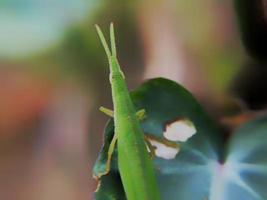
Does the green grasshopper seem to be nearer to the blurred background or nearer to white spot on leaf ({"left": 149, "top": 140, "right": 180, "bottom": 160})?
white spot on leaf ({"left": 149, "top": 140, "right": 180, "bottom": 160})

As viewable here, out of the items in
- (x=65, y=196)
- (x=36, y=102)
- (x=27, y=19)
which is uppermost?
(x=27, y=19)

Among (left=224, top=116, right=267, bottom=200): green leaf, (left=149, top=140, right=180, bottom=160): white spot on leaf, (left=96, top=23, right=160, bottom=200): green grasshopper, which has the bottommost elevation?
(left=224, top=116, right=267, bottom=200): green leaf

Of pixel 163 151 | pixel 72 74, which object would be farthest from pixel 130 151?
pixel 72 74

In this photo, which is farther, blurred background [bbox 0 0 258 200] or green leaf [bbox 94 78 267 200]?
blurred background [bbox 0 0 258 200]

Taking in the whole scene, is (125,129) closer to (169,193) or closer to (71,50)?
(169,193)

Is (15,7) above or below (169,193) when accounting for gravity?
above

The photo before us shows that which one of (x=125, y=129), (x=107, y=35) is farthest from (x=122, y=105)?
(x=107, y=35)

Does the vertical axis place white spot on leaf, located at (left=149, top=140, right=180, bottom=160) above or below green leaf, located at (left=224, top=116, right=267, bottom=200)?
above

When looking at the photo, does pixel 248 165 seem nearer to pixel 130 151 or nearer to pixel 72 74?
pixel 130 151

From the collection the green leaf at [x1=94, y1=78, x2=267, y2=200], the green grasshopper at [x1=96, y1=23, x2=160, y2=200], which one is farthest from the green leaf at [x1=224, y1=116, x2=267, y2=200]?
the green grasshopper at [x1=96, y1=23, x2=160, y2=200]
